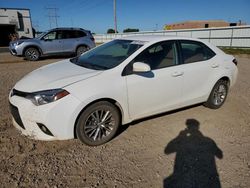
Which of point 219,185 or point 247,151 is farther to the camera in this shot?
point 247,151

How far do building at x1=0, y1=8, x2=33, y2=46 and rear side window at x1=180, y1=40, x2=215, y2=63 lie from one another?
38.2 meters

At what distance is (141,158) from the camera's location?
115 inches

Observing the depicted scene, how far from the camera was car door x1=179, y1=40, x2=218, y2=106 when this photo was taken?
3833 millimetres

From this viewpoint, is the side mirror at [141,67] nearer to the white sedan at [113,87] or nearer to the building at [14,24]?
the white sedan at [113,87]

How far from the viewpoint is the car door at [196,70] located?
3.83 m

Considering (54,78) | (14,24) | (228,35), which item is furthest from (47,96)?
(14,24)

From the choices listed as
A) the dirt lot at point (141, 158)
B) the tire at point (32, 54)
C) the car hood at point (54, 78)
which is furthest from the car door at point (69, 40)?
the car hood at point (54, 78)

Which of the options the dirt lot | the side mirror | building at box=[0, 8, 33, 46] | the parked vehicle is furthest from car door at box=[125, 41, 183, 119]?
building at box=[0, 8, 33, 46]

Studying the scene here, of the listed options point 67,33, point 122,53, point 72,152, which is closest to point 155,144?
point 72,152

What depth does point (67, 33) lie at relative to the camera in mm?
12531

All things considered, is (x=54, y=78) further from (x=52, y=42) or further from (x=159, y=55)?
(x=52, y=42)

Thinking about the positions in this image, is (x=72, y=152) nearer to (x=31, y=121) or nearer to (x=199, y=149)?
(x=31, y=121)

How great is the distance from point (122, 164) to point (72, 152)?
30.4 inches

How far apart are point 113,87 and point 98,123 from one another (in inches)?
23.2
